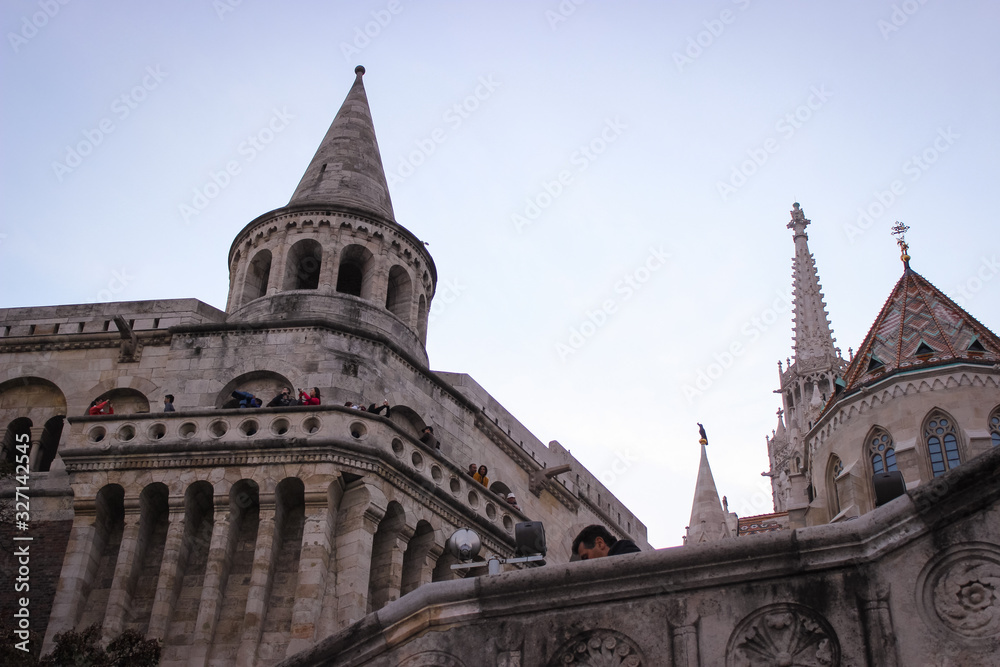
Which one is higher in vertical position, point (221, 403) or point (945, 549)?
point (221, 403)

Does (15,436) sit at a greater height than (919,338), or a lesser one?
lesser

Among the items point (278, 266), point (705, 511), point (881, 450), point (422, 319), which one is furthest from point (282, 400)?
point (705, 511)

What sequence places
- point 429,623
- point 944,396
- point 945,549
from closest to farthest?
point 945,549
point 429,623
point 944,396

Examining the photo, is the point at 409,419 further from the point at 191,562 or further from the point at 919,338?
the point at 919,338

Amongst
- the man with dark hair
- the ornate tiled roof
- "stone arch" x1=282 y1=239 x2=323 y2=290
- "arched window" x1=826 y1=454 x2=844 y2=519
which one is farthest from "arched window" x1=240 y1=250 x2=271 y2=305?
the man with dark hair

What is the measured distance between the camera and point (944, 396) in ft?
87.0

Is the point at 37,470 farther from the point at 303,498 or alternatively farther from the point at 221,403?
the point at 303,498

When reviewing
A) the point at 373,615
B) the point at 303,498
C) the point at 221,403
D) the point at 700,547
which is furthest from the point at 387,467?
→ the point at 700,547

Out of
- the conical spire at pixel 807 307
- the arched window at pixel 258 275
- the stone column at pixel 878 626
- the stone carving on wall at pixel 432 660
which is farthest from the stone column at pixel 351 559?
the conical spire at pixel 807 307

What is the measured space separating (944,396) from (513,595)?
1963cm

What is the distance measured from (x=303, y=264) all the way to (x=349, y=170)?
297 centimetres

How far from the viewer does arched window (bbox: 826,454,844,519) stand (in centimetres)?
2731

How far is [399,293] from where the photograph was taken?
2708 centimetres

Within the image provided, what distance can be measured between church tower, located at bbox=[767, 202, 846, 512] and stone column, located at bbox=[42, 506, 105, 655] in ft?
173
